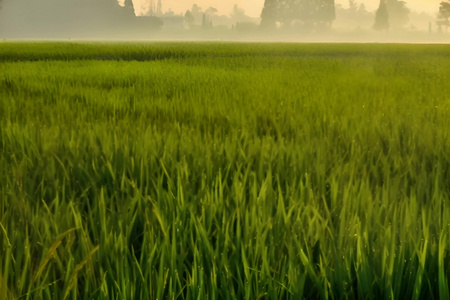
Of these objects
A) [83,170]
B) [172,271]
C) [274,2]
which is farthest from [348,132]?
[274,2]

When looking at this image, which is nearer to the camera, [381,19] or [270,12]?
[270,12]

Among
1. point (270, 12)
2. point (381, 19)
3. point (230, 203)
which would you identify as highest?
point (230, 203)

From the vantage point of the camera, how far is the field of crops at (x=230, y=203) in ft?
4.39

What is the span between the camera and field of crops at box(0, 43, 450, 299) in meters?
1.34

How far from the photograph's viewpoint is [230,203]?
1945 mm

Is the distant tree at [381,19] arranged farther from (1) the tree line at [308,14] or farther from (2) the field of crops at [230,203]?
(2) the field of crops at [230,203]

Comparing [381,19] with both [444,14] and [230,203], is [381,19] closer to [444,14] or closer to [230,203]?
[444,14]

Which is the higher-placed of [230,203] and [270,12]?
[230,203]

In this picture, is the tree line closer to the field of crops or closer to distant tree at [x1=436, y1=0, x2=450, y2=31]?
distant tree at [x1=436, y1=0, x2=450, y2=31]

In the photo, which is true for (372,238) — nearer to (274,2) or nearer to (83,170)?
(83,170)

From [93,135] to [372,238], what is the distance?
6.75 ft

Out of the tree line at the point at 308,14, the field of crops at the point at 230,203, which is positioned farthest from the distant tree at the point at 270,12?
the field of crops at the point at 230,203

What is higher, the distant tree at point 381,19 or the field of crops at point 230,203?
the field of crops at point 230,203

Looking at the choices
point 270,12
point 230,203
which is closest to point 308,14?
point 270,12
